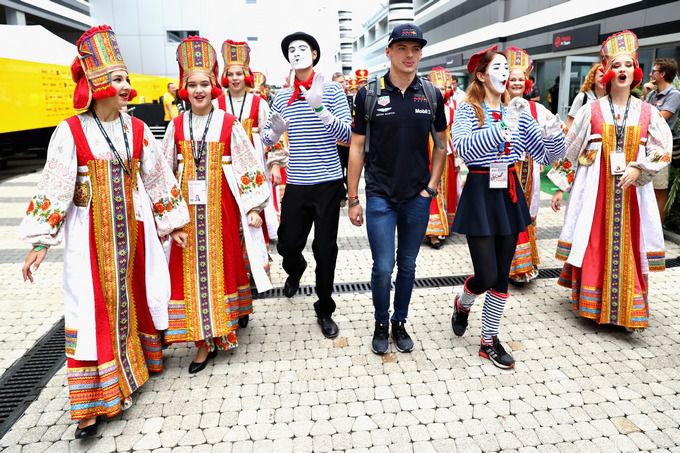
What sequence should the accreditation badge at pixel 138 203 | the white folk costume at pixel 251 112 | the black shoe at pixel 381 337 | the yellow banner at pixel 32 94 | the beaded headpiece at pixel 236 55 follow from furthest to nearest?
the yellow banner at pixel 32 94 < the white folk costume at pixel 251 112 < the beaded headpiece at pixel 236 55 < the black shoe at pixel 381 337 < the accreditation badge at pixel 138 203

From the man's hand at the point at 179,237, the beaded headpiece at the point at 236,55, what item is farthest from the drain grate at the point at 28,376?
the beaded headpiece at the point at 236,55

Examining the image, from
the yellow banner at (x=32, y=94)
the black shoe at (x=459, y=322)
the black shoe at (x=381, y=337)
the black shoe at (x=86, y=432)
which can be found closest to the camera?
the black shoe at (x=86, y=432)

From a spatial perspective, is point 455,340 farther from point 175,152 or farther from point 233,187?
point 175,152

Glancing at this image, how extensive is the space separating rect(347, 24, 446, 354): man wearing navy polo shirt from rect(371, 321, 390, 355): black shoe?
1cm

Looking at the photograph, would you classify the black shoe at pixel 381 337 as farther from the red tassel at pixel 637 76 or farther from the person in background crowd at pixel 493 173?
the red tassel at pixel 637 76

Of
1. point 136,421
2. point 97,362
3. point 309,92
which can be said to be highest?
point 309,92

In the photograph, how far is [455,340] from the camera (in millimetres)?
3682

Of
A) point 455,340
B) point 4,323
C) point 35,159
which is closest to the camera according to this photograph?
point 455,340

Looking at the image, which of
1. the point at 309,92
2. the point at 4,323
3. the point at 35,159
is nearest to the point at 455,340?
the point at 309,92

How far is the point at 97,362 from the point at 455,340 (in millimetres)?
2309

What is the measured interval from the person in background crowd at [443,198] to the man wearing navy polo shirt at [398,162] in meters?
2.47

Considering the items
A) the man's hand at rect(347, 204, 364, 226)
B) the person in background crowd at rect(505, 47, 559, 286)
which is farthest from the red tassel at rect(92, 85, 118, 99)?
the person in background crowd at rect(505, 47, 559, 286)

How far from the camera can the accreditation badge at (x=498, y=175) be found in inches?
125

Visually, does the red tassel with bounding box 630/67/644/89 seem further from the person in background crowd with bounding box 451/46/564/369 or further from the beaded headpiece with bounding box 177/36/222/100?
the beaded headpiece with bounding box 177/36/222/100
